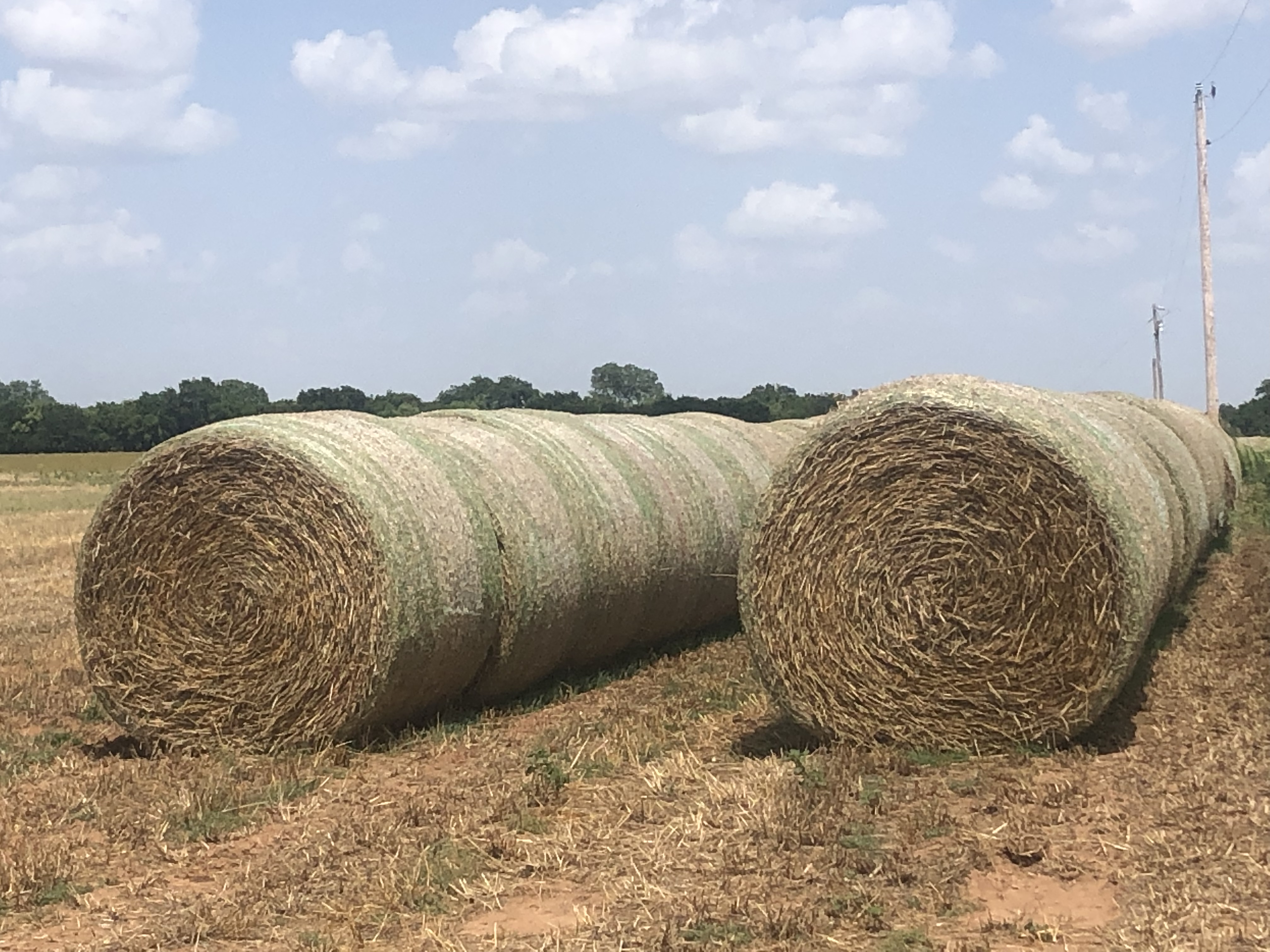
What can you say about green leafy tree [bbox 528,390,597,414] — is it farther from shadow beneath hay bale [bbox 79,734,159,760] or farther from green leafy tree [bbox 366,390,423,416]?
shadow beneath hay bale [bbox 79,734,159,760]

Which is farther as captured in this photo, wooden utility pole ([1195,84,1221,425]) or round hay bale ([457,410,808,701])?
wooden utility pole ([1195,84,1221,425])

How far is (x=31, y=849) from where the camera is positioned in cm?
562

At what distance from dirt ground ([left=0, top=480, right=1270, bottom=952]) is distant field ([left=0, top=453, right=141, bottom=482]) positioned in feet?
110

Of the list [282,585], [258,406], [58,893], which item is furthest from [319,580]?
[258,406]

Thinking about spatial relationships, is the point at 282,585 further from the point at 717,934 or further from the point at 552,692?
the point at 717,934

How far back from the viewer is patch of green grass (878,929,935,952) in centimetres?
434

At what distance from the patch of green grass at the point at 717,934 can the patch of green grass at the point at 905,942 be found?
395mm

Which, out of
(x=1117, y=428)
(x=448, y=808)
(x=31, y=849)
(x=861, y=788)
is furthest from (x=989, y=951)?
(x=1117, y=428)

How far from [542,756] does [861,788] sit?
4.90 ft

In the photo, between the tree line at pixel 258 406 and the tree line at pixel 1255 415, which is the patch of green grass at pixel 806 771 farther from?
the tree line at pixel 1255 415

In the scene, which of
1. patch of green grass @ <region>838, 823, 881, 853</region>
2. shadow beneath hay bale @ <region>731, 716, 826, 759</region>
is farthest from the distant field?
patch of green grass @ <region>838, 823, 881, 853</region>

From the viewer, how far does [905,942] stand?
14.4ft

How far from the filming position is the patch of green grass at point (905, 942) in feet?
14.2

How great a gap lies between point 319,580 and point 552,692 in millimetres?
2055
